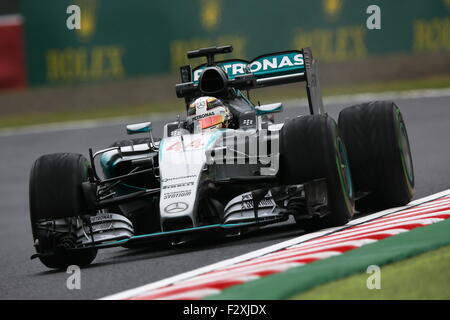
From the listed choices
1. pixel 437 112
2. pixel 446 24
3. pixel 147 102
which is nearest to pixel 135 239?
pixel 437 112

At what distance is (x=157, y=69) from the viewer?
80.6 ft

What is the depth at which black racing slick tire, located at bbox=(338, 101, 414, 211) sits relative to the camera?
954 centimetres

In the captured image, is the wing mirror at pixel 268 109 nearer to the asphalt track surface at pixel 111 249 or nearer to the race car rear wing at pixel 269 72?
the race car rear wing at pixel 269 72

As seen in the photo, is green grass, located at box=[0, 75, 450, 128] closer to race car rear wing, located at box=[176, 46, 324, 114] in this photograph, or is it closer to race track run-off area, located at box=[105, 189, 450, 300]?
race car rear wing, located at box=[176, 46, 324, 114]

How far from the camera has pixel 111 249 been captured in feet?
35.0

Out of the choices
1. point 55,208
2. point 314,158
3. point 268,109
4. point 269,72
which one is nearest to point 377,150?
point 268,109

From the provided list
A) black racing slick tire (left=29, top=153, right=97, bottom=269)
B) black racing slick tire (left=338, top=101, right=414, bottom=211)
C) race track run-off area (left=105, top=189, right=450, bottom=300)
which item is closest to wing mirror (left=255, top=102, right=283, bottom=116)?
black racing slick tire (left=338, top=101, right=414, bottom=211)

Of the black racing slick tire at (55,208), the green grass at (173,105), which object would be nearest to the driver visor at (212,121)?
the black racing slick tire at (55,208)

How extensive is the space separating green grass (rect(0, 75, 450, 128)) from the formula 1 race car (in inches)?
503

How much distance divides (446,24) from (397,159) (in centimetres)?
1337

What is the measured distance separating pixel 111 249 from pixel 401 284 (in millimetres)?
4996

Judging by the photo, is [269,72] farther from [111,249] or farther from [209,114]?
[111,249]

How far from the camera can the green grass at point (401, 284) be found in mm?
5895
